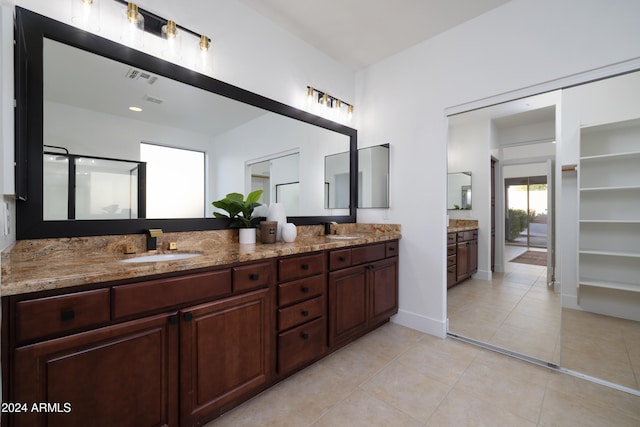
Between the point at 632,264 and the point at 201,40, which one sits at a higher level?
the point at 201,40

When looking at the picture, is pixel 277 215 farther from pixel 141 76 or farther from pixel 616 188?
pixel 616 188

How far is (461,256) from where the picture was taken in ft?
8.87

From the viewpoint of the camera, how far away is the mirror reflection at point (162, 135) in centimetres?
144

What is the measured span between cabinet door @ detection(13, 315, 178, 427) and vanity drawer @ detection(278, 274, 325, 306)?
0.64m

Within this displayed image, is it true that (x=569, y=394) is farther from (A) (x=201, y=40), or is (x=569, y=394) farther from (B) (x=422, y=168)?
(A) (x=201, y=40)

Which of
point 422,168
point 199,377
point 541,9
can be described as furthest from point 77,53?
point 541,9

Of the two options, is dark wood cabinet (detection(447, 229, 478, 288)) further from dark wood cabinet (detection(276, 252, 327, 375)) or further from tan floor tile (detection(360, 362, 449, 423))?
dark wood cabinet (detection(276, 252, 327, 375))

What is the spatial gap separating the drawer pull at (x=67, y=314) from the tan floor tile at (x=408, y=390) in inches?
64.5

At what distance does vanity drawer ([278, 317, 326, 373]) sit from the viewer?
1.72 m

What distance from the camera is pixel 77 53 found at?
1.46m

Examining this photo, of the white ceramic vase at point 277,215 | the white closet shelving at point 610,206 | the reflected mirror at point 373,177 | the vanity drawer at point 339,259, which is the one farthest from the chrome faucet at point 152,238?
the white closet shelving at point 610,206

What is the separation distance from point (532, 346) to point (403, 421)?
1.46 meters

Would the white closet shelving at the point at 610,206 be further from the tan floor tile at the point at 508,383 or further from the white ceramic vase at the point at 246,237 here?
A: the white ceramic vase at the point at 246,237

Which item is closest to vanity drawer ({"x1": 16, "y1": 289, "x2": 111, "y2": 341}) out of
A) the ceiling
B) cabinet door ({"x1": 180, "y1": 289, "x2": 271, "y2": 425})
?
cabinet door ({"x1": 180, "y1": 289, "x2": 271, "y2": 425})
